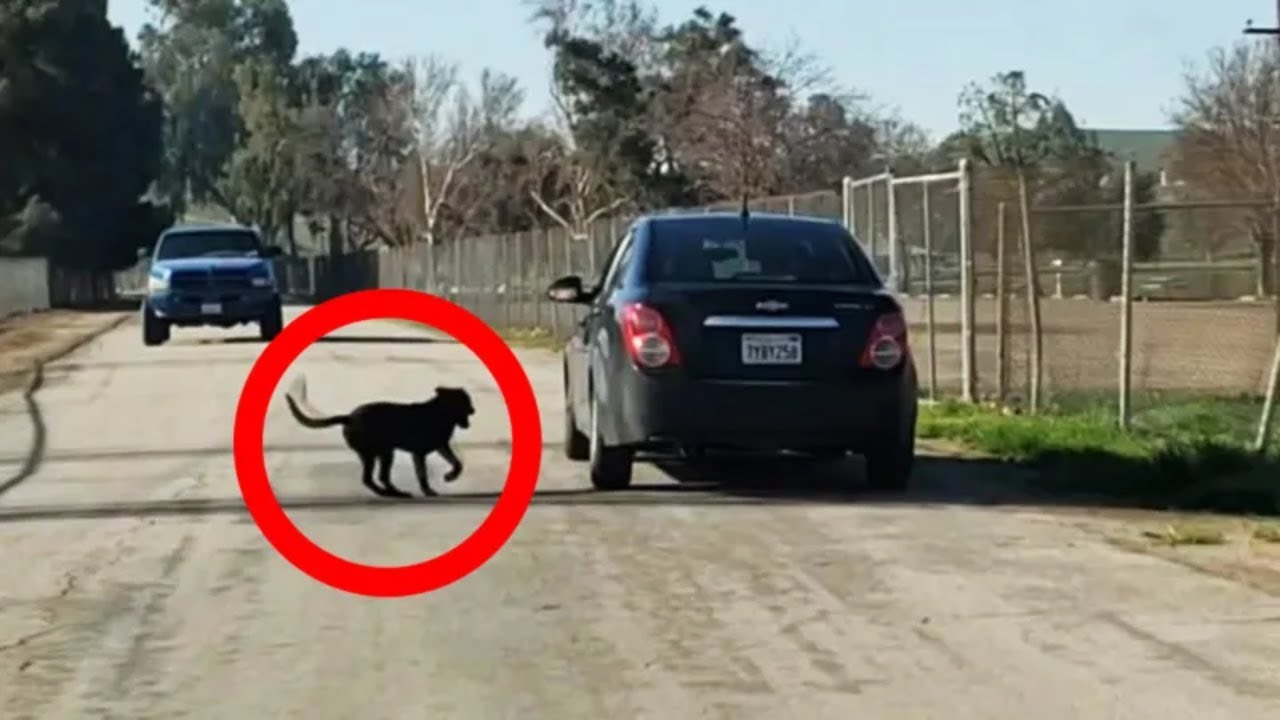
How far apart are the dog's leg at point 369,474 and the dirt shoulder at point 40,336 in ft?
43.4

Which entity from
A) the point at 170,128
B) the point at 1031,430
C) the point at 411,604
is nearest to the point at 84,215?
the point at 170,128

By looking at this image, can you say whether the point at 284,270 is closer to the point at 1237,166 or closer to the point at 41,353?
the point at 1237,166

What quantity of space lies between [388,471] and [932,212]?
33.3 feet

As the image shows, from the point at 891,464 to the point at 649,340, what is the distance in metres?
1.60

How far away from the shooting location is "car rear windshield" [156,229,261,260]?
36.3 meters

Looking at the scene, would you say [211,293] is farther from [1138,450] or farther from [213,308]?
[1138,450]

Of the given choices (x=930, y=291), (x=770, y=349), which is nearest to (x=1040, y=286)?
(x=930, y=291)

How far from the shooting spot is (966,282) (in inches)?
771

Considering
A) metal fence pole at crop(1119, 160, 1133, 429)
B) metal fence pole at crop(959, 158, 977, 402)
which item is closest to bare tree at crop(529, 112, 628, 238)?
metal fence pole at crop(959, 158, 977, 402)

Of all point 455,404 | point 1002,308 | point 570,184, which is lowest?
point 455,404

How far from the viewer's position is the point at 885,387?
1266 centimetres

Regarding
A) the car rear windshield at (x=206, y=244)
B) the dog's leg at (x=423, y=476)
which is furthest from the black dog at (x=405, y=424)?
the car rear windshield at (x=206, y=244)

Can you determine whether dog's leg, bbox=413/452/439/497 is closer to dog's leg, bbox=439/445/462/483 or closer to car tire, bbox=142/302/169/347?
dog's leg, bbox=439/445/462/483

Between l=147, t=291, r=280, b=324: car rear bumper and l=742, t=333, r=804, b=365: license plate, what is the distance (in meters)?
23.2
